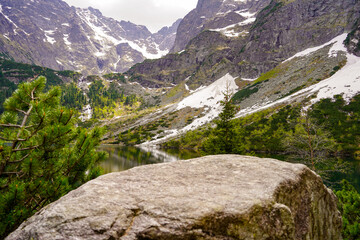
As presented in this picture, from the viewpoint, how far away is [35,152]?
495 cm

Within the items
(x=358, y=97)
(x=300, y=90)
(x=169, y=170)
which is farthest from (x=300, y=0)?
(x=169, y=170)

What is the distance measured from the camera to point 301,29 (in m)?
183

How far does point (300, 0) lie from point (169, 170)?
255521 mm

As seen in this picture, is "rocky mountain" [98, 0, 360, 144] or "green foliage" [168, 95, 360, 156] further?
"rocky mountain" [98, 0, 360, 144]

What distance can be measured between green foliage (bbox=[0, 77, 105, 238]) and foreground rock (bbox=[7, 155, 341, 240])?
1.52 meters

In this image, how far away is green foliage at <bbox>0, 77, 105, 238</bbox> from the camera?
4477 millimetres

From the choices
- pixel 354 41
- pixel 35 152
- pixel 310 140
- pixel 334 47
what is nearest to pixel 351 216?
pixel 310 140

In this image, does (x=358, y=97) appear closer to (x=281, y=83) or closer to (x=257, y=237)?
(x=281, y=83)

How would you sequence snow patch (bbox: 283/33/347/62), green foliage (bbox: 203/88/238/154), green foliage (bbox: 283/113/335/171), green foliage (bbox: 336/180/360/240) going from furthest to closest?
snow patch (bbox: 283/33/347/62) < green foliage (bbox: 203/88/238/154) < green foliage (bbox: 283/113/335/171) < green foliage (bbox: 336/180/360/240)

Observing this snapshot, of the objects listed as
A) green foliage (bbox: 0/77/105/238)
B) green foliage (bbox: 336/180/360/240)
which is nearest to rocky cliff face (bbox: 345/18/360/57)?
green foliage (bbox: 336/180/360/240)

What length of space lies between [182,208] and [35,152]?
4088 mm

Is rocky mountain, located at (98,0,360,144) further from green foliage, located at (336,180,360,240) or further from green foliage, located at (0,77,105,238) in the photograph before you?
green foliage, located at (0,77,105,238)

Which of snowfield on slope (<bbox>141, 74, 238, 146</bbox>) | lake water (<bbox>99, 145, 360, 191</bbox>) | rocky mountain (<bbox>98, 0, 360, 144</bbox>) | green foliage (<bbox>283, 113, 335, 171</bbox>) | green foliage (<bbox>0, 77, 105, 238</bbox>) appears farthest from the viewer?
snowfield on slope (<bbox>141, 74, 238, 146</bbox>)

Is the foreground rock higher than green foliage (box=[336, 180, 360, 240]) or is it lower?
higher
